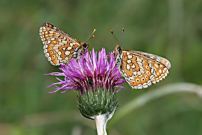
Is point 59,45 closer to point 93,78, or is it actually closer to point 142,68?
point 93,78

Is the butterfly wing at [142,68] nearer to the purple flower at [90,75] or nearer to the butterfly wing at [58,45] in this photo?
the purple flower at [90,75]

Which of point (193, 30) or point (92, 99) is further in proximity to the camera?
point (193, 30)

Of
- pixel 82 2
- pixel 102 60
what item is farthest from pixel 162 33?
pixel 102 60

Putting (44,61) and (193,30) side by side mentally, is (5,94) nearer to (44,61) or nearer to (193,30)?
(44,61)

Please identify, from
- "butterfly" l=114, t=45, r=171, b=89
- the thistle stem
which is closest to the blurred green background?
"butterfly" l=114, t=45, r=171, b=89

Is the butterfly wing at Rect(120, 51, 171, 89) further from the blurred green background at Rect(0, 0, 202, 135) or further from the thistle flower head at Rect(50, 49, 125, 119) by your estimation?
the blurred green background at Rect(0, 0, 202, 135)
